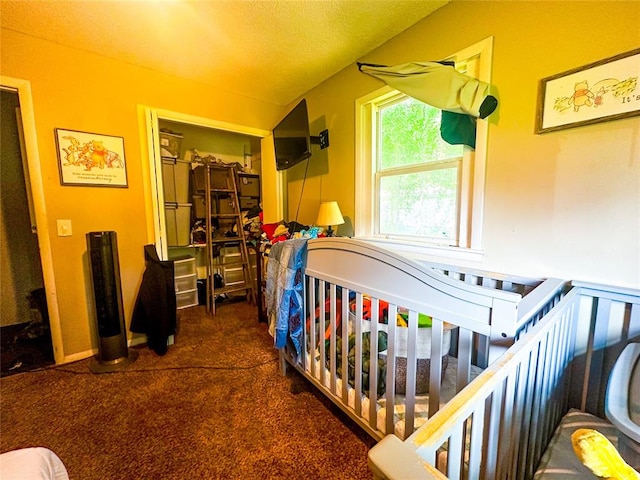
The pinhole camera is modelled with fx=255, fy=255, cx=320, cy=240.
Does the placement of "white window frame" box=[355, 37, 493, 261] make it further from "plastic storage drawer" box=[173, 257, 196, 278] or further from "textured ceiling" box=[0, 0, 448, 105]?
"plastic storage drawer" box=[173, 257, 196, 278]

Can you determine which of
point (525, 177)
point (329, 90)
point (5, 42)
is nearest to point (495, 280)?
point (525, 177)

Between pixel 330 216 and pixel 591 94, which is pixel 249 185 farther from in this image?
pixel 591 94

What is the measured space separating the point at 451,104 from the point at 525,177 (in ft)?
1.77

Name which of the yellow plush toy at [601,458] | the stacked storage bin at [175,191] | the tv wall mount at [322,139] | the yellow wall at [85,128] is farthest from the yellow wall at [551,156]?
the stacked storage bin at [175,191]

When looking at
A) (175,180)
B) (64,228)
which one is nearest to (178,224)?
(175,180)

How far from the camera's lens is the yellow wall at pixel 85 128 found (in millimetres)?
1876

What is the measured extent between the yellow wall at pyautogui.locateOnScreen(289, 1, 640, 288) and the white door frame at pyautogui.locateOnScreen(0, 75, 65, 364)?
9.25 ft

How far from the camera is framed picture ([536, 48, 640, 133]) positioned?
102 cm

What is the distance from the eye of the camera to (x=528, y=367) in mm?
756

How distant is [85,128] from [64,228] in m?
0.81

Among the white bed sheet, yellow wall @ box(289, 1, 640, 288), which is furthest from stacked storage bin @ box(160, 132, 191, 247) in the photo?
yellow wall @ box(289, 1, 640, 288)

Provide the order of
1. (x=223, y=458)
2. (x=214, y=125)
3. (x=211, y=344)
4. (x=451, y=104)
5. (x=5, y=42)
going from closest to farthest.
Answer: (x=223, y=458), (x=451, y=104), (x=5, y=42), (x=211, y=344), (x=214, y=125)

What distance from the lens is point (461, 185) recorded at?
1.59 meters

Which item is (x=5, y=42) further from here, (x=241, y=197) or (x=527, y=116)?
(x=527, y=116)
